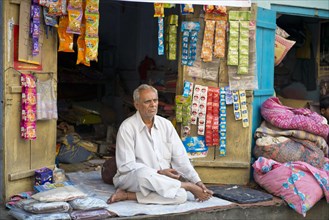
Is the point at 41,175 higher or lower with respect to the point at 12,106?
lower

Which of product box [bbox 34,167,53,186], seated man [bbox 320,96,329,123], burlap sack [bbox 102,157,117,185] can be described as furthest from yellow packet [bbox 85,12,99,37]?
seated man [bbox 320,96,329,123]

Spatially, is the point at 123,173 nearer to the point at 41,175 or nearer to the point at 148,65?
the point at 41,175

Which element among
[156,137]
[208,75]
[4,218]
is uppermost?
[208,75]

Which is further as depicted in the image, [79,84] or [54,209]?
[79,84]

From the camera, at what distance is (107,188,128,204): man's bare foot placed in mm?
5023

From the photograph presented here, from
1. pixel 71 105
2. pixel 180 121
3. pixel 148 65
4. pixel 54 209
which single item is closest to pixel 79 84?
pixel 71 105

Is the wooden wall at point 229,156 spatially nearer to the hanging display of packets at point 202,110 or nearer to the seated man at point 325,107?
the hanging display of packets at point 202,110

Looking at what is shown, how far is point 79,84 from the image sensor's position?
8.98 meters

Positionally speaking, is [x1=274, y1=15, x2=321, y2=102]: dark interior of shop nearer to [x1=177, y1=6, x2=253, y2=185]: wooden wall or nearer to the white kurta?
[x1=177, y1=6, x2=253, y2=185]: wooden wall

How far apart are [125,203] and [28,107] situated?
1395 mm

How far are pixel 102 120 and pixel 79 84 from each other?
96 centimetres

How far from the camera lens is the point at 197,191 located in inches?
202

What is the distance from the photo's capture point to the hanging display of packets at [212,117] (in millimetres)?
6008

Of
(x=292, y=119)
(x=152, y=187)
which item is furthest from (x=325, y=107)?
(x=152, y=187)
